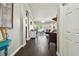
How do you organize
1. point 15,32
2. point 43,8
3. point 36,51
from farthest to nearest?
point 43,8 → point 36,51 → point 15,32

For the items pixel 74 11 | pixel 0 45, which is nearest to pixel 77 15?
pixel 74 11

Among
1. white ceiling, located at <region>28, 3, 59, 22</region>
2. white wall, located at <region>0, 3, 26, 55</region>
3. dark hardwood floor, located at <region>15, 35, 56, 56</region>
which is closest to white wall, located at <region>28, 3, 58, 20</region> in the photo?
white ceiling, located at <region>28, 3, 59, 22</region>

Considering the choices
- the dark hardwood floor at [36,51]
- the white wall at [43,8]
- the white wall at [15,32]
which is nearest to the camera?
the white wall at [15,32]

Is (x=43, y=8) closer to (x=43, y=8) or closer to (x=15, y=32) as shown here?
(x=43, y=8)

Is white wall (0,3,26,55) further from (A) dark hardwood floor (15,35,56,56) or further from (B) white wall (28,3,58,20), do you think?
(B) white wall (28,3,58,20)

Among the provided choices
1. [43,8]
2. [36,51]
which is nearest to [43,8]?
[43,8]

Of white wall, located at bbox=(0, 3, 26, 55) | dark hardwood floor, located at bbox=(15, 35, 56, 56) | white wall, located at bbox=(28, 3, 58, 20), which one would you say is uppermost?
white wall, located at bbox=(28, 3, 58, 20)

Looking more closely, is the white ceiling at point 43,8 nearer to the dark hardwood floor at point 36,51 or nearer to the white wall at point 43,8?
the white wall at point 43,8

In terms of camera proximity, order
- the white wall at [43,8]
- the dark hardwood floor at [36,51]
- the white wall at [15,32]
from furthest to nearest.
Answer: the white wall at [43,8] → the dark hardwood floor at [36,51] → the white wall at [15,32]

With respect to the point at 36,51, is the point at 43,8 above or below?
above

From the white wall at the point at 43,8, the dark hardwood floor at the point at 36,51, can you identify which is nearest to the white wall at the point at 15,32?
the dark hardwood floor at the point at 36,51

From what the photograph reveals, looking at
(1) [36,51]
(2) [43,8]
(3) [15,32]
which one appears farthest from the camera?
(2) [43,8]

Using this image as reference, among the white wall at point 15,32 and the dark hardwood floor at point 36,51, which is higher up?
the white wall at point 15,32

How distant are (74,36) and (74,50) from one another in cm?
31
